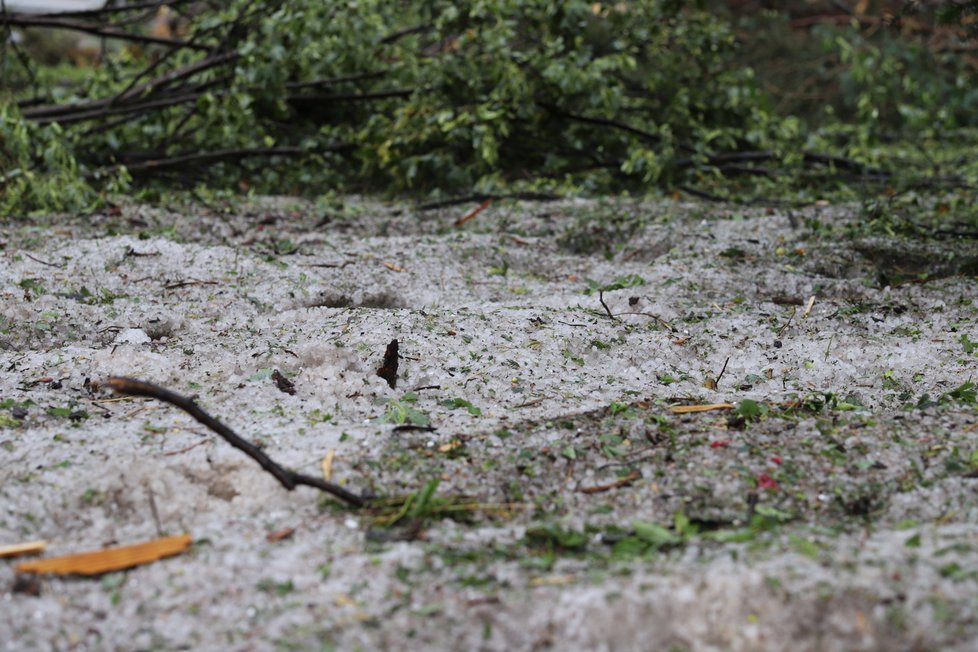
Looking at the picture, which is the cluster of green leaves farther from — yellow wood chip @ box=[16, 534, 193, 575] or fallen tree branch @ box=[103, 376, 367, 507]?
yellow wood chip @ box=[16, 534, 193, 575]

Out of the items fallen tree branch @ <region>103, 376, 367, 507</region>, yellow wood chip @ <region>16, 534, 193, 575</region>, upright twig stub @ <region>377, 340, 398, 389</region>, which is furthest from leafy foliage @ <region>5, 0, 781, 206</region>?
yellow wood chip @ <region>16, 534, 193, 575</region>

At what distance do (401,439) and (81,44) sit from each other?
32.6 ft

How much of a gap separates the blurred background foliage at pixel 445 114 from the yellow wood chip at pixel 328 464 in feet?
8.73

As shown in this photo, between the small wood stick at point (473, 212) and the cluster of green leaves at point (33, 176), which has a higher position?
the cluster of green leaves at point (33, 176)

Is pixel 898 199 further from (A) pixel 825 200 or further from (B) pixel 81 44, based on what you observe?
(B) pixel 81 44

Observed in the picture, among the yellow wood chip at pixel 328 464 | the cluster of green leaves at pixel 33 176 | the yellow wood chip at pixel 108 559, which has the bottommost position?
A: the yellow wood chip at pixel 108 559

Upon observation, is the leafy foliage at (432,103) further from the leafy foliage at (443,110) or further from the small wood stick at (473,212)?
the small wood stick at (473,212)

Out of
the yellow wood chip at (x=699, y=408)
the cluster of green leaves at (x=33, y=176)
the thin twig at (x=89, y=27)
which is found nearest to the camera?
the yellow wood chip at (x=699, y=408)

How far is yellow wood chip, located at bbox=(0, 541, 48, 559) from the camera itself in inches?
68.4

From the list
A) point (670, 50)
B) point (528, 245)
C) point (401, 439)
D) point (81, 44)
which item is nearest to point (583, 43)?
point (670, 50)

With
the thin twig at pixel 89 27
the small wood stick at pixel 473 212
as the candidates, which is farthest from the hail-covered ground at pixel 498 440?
the thin twig at pixel 89 27

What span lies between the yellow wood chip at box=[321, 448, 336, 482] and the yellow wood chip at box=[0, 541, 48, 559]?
549 mm

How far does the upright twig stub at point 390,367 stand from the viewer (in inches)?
101

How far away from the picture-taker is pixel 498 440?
2.25 meters
